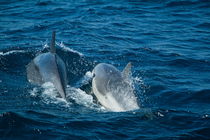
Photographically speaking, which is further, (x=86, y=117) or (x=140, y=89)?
(x=140, y=89)

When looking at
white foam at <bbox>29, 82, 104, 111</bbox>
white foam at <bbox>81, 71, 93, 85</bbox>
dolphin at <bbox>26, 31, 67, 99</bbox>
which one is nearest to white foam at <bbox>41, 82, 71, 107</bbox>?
white foam at <bbox>29, 82, 104, 111</bbox>

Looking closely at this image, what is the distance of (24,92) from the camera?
42.4 feet

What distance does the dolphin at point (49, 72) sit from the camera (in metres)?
12.9

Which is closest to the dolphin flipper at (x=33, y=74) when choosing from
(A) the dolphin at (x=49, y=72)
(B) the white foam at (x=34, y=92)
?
(A) the dolphin at (x=49, y=72)

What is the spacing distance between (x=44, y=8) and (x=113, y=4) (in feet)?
14.1

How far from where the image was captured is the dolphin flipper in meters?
14.0

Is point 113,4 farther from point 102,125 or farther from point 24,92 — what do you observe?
point 102,125

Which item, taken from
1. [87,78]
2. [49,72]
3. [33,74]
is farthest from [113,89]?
[33,74]

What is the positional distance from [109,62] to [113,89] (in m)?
3.96

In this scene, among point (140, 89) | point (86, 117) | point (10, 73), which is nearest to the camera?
point (86, 117)

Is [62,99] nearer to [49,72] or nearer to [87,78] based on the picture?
[49,72]

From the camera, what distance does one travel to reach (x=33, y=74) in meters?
14.5

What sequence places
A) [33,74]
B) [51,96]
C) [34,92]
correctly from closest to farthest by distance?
[51,96] → [34,92] → [33,74]

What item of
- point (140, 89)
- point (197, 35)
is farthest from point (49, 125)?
point (197, 35)
